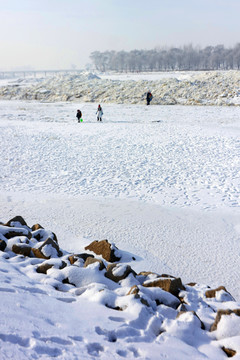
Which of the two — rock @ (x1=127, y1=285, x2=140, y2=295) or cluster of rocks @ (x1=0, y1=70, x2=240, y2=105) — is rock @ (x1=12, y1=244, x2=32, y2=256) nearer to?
rock @ (x1=127, y1=285, x2=140, y2=295)

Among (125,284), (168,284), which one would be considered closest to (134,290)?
(125,284)

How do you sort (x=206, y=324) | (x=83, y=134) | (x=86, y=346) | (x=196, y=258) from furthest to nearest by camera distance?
(x=83, y=134), (x=196, y=258), (x=206, y=324), (x=86, y=346)

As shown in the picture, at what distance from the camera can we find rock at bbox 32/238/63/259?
5.39m

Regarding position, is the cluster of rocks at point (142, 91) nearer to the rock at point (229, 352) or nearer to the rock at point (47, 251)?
the rock at point (47, 251)

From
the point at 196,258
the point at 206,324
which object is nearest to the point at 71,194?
the point at 196,258

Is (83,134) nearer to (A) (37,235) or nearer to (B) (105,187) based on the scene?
(B) (105,187)

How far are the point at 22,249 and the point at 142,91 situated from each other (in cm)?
3108

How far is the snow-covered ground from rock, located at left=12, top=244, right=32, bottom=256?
319mm

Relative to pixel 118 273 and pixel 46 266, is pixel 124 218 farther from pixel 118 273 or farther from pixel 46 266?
pixel 46 266

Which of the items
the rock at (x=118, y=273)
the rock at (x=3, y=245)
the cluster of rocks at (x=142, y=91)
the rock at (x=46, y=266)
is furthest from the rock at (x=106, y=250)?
the cluster of rocks at (x=142, y=91)

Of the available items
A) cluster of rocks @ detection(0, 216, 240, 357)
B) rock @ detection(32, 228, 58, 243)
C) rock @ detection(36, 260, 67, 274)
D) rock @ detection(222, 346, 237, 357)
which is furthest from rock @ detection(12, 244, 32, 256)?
rock @ detection(222, 346, 237, 357)

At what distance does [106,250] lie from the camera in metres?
5.99

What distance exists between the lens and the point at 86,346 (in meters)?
3.07

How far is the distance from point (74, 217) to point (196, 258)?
3346mm
